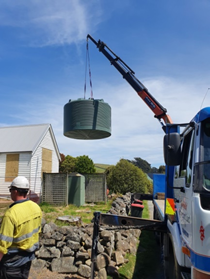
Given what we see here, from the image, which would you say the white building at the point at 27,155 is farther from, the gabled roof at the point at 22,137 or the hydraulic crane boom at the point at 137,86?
the hydraulic crane boom at the point at 137,86

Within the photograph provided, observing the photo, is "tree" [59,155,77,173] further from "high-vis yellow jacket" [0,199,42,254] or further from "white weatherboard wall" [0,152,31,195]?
"high-vis yellow jacket" [0,199,42,254]

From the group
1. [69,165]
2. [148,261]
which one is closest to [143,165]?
[69,165]

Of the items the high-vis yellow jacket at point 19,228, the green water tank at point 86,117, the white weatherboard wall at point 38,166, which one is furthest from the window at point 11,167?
the high-vis yellow jacket at point 19,228

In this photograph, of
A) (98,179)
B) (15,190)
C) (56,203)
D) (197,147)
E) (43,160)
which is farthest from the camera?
(43,160)

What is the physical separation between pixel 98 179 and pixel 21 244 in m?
12.7

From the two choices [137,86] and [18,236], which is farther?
[137,86]

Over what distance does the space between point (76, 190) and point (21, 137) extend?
6.83 meters

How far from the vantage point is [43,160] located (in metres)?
18.3

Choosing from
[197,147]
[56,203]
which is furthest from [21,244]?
[56,203]

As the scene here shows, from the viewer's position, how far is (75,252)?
5.54 meters

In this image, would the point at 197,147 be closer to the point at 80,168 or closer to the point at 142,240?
the point at 142,240

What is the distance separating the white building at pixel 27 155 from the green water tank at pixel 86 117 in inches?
357

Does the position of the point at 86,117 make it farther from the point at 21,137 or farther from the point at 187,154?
the point at 21,137

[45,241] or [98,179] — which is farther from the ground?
[98,179]
